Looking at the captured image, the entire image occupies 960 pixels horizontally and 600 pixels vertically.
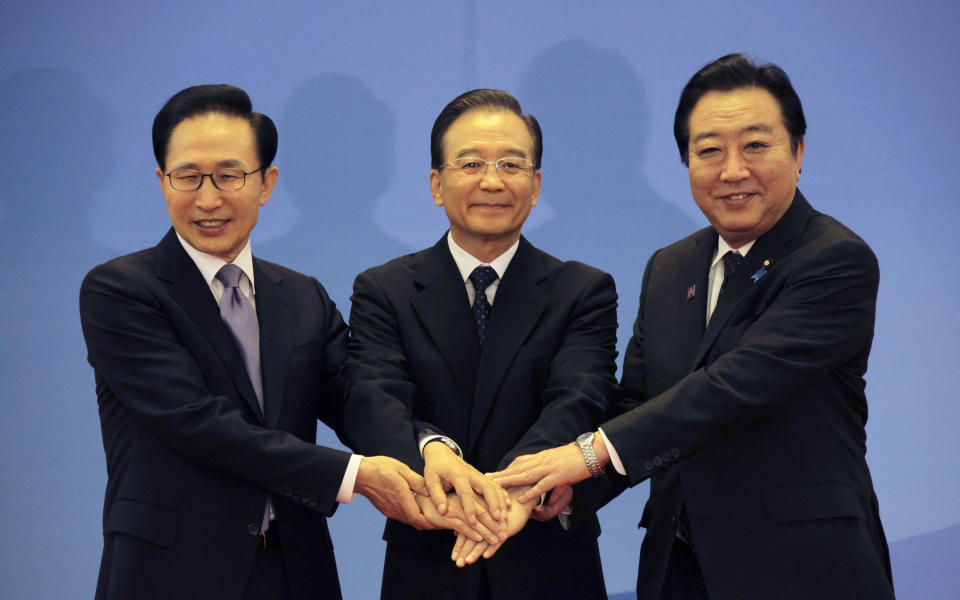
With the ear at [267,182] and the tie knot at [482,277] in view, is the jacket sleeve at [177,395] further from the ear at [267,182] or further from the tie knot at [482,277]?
the tie knot at [482,277]

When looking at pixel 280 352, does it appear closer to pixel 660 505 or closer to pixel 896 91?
pixel 660 505

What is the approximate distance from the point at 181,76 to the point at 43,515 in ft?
6.05

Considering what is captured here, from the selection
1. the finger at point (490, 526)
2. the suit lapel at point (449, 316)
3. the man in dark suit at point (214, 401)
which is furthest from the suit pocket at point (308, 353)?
the finger at point (490, 526)

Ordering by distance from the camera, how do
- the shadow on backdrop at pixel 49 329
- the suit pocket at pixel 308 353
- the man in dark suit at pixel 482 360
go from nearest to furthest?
the man in dark suit at pixel 482 360, the suit pocket at pixel 308 353, the shadow on backdrop at pixel 49 329

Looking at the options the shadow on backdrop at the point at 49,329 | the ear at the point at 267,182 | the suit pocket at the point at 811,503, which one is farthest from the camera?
the shadow on backdrop at the point at 49,329

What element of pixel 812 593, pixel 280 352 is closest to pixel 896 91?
pixel 812 593

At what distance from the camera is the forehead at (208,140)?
2307 millimetres

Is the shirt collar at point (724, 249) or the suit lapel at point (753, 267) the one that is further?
the shirt collar at point (724, 249)

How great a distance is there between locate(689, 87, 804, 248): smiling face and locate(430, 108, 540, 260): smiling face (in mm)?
445

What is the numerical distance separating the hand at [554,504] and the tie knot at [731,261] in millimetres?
642

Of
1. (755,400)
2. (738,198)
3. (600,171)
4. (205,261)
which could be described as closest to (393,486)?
(205,261)

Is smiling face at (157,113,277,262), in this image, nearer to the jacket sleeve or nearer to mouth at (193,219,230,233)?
mouth at (193,219,230,233)

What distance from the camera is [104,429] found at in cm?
227

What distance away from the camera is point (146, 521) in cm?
210
